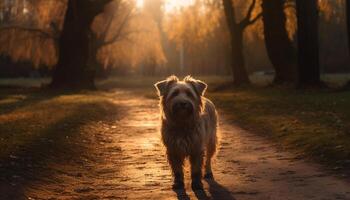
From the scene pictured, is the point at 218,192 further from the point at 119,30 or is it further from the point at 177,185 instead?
the point at 119,30

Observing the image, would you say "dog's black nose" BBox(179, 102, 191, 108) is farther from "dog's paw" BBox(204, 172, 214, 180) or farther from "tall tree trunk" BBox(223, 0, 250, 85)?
"tall tree trunk" BBox(223, 0, 250, 85)

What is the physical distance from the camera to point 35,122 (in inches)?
635

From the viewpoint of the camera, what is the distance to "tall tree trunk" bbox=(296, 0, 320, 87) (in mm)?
27453

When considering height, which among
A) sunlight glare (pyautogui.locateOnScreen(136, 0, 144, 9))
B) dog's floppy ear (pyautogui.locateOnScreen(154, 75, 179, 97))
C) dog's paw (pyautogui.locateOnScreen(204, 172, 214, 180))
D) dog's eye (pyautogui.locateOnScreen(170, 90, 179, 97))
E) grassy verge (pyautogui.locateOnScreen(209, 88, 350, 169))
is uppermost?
sunlight glare (pyautogui.locateOnScreen(136, 0, 144, 9))

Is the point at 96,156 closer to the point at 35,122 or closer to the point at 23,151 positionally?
the point at 23,151

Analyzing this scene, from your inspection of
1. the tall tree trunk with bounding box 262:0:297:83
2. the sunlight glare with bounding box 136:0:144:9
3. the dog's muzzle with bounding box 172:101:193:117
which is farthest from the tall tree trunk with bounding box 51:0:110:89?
the dog's muzzle with bounding box 172:101:193:117

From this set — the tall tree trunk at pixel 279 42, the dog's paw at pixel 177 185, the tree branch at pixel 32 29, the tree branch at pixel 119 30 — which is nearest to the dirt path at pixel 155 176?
the dog's paw at pixel 177 185

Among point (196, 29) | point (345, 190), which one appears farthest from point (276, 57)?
point (345, 190)

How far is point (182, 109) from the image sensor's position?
26.9 feet

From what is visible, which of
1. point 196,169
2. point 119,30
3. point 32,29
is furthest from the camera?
point 119,30

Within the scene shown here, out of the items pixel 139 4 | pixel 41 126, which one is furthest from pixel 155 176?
pixel 139 4

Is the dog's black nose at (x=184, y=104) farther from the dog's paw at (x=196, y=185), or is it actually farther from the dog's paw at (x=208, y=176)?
the dog's paw at (x=208, y=176)

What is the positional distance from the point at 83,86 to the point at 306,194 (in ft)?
104

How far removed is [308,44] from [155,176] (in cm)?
1926
